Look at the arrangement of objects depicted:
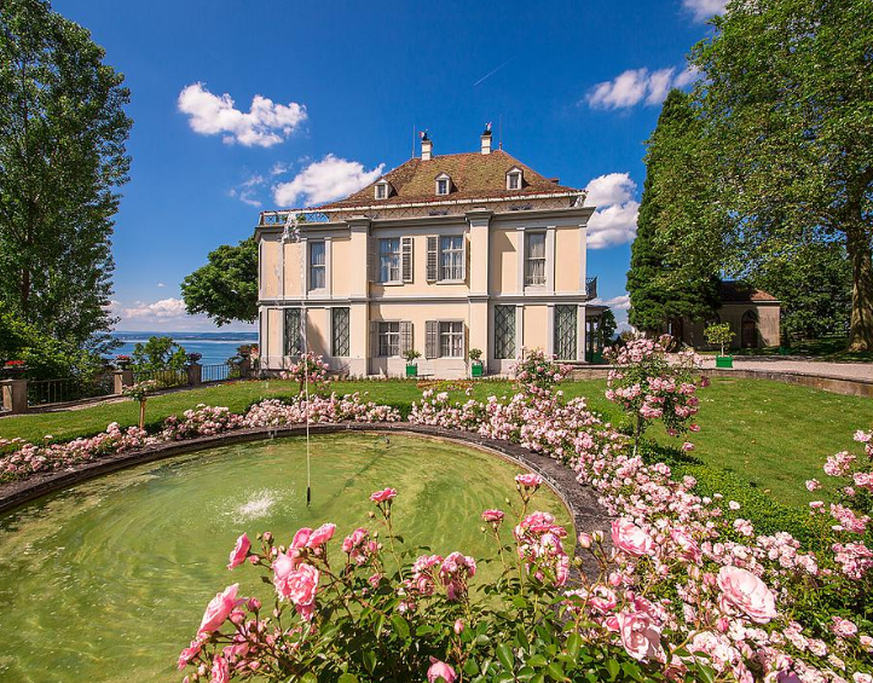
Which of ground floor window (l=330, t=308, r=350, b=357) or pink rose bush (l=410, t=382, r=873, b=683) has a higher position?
ground floor window (l=330, t=308, r=350, b=357)

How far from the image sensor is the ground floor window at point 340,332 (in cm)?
1788

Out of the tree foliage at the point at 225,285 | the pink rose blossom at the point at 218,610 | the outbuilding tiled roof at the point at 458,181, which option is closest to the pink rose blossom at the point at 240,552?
the pink rose blossom at the point at 218,610

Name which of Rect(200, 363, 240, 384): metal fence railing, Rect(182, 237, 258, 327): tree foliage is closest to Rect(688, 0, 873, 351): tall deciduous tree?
Rect(200, 363, 240, 384): metal fence railing

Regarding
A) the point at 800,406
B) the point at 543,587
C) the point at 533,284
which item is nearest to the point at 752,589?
the point at 543,587

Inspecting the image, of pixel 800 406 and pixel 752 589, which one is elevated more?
pixel 752 589

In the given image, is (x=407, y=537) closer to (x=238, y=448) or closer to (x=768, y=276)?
(x=238, y=448)

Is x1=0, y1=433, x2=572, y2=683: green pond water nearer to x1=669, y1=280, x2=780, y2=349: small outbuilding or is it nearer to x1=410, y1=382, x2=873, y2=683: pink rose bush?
x1=410, y1=382, x2=873, y2=683: pink rose bush

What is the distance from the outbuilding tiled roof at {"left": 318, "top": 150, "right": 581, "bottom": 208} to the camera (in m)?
18.3

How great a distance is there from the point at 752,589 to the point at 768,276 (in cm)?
1996

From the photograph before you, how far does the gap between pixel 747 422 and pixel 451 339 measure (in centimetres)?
1142

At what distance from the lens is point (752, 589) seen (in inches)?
44.9

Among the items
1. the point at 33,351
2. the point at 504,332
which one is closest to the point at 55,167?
the point at 33,351

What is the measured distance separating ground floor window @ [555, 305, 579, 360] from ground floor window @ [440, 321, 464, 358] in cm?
455

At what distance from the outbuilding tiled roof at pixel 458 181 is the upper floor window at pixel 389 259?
2703mm
